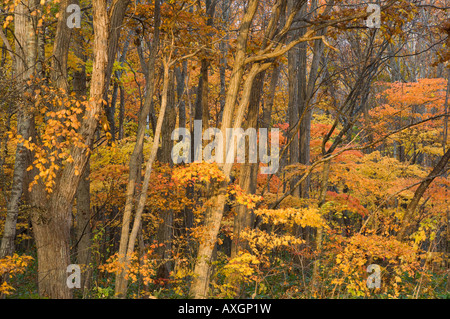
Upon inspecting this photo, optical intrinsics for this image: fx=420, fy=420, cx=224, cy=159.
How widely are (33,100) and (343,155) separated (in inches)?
412

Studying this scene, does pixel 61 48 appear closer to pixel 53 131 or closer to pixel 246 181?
pixel 53 131

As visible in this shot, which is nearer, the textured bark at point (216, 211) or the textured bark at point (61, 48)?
the textured bark at point (61, 48)

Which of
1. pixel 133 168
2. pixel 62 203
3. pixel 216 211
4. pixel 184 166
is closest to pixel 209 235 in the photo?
pixel 216 211

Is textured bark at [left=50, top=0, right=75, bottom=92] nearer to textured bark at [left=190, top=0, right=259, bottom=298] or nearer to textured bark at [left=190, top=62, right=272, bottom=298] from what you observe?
textured bark at [left=190, top=0, right=259, bottom=298]

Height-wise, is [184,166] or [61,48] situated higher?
[61,48]

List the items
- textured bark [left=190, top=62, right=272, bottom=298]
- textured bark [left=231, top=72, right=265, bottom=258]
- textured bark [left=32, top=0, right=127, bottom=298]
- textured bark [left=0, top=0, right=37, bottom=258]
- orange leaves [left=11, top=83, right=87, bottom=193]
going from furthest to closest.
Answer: textured bark [left=231, top=72, right=265, bottom=258], textured bark [left=190, top=62, right=272, bottom=298], textured bark [left=0, top=0, right=37, bottom=258], textured bark [left=32, top=0, right=127, bottom=298], orange leaves [left=11, top=83, right=87, bottom=193]

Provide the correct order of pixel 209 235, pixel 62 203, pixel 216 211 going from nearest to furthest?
pixel 62 203 → pixel 209 235 → pixel 216 211

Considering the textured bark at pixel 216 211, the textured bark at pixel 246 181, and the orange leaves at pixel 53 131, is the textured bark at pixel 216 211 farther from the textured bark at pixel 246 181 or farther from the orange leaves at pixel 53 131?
the orange leaves at pixel 53 131

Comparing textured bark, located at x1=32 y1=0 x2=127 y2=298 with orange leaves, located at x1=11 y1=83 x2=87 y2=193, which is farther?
textured bark, located at x1=32 y1=0 x2=127 y2=298

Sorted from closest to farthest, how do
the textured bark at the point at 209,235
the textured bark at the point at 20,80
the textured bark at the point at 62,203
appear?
the textured bark at the point at 62,203, the textured bark at the point at 20,80, the textured bark at the point at 209,235

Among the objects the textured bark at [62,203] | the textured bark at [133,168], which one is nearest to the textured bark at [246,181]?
the textured bark at [133,168]

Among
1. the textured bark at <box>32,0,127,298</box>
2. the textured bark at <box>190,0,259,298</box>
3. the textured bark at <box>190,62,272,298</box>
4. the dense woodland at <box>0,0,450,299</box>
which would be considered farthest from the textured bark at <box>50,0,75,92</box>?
the textured bark at <box>190,62,272,298</box>

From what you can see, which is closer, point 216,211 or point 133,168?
point 216,211
